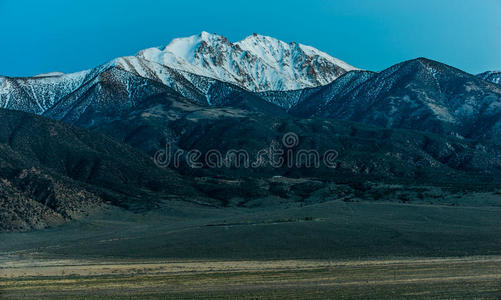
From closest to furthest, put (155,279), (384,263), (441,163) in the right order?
(155,279) → (384,263) → (441,163)

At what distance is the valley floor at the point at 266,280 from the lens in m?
34.8

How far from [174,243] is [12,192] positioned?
53.6 m

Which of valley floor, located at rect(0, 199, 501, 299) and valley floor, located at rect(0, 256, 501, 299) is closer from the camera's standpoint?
valley floor, located at rect(0, 256, 501, 299)

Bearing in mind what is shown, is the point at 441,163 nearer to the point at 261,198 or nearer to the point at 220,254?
the point at 261,198

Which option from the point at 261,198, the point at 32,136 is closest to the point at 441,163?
the point at 261,198

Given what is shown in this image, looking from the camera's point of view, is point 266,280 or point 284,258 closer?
point 266,280

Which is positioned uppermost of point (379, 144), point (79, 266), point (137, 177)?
point (379, 144)

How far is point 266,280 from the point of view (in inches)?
1604

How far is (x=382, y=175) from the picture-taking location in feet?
542

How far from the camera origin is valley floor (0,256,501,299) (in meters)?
34.8

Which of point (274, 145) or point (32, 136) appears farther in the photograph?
point (274, 145)

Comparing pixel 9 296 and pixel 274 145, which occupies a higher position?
pixel 274 145

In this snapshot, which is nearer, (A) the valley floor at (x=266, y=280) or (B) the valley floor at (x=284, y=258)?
(A) the valley floor at (x=266, y=280)

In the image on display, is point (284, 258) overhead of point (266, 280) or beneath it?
A: beneath
